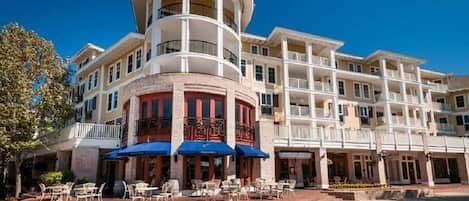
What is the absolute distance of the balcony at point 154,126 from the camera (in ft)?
64.8

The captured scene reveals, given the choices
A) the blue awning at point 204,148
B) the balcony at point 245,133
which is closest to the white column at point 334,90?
the balcony at point 245,133

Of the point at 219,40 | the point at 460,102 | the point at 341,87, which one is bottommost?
the point at 460,102

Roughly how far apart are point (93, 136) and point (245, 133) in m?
9.90

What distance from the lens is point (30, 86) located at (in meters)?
23.2

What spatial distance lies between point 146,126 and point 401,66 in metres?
30.2

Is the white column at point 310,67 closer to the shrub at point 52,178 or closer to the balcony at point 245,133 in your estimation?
the balcony at point 245,133

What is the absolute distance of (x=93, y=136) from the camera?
2306 centimetres

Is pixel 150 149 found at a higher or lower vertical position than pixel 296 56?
lower

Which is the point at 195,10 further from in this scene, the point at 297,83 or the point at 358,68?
the point at 358,68

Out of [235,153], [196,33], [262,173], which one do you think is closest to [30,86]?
[196,33]

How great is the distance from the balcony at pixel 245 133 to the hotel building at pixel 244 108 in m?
0.12

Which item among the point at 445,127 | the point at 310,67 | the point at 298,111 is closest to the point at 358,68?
the point at 310,67

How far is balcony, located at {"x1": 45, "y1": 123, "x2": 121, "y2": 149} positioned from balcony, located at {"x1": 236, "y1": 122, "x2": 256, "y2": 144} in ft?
26.3

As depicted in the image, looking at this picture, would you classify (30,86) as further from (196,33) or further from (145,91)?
(196,33)
